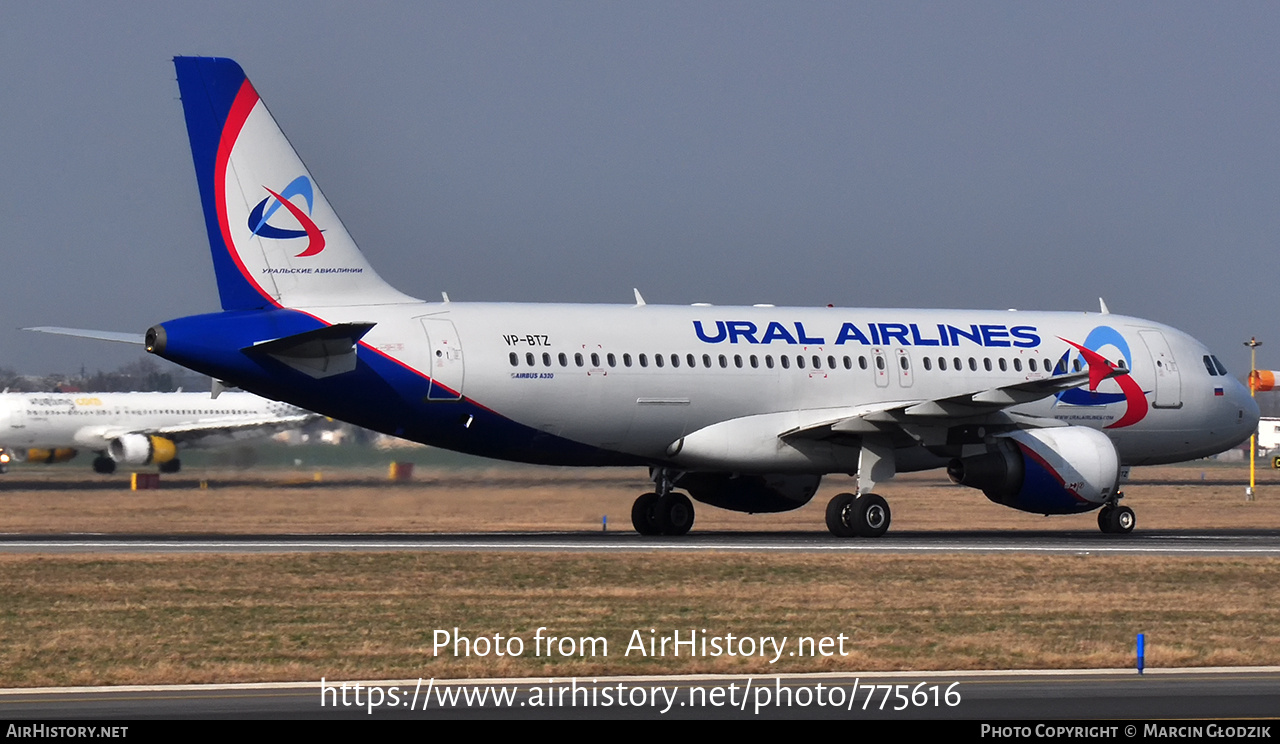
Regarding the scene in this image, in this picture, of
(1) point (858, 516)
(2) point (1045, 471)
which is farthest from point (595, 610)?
(2) point (1045, 471)

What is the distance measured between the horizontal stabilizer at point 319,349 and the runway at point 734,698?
46.6ft

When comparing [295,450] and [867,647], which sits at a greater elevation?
[295,450]

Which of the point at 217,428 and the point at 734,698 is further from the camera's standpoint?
the point at 217,428

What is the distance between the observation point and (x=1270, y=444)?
131m

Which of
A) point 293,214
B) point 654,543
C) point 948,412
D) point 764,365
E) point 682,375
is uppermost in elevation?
point 293,214

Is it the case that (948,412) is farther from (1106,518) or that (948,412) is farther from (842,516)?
(1106,518)

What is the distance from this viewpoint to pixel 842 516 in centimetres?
3350

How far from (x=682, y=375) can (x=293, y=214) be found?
25.4ft

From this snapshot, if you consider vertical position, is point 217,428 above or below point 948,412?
above

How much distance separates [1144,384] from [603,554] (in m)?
15.4

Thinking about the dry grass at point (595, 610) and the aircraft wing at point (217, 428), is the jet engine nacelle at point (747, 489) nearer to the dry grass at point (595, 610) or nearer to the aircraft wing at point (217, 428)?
the dry grass at point (595, 610)

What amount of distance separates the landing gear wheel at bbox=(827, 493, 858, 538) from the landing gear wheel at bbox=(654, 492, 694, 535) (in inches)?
126
